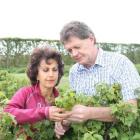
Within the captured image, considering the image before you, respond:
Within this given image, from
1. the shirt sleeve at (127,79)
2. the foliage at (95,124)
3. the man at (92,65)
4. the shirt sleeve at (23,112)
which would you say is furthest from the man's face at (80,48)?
the shirt sleeve at (23,112)

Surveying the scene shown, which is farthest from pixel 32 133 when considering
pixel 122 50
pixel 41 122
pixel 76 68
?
pixel 122 50

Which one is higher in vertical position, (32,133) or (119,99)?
(119,99)

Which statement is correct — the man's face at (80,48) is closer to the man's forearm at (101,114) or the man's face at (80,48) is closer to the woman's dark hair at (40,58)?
the woman's dark hair at (40,58)

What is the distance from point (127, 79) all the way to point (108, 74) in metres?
0.23

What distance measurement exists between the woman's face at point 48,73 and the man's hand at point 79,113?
648 millimetres

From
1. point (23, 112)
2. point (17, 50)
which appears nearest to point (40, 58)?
point (23, 112)

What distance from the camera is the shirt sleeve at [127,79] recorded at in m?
4.49

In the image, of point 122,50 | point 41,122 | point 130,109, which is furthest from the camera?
point 122,50

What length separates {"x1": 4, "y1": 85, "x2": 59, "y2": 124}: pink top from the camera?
4473mm

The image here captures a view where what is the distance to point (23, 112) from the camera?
4520 millimetres

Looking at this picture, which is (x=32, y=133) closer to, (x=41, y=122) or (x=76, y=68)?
(x=41, y=122)

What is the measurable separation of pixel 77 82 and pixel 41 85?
349 millimetres

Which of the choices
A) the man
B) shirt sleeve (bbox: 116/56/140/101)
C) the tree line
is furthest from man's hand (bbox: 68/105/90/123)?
the tree line

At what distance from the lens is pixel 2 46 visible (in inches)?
1033
